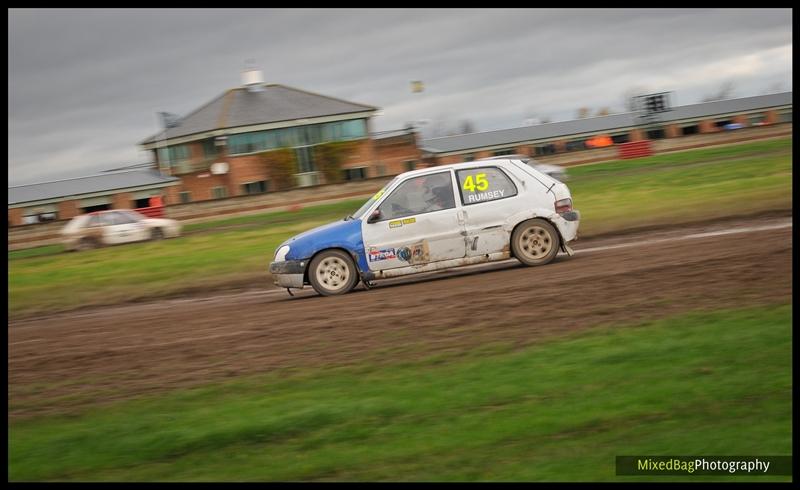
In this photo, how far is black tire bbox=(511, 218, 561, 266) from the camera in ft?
40.8

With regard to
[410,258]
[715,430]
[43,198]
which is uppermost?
[43,198]

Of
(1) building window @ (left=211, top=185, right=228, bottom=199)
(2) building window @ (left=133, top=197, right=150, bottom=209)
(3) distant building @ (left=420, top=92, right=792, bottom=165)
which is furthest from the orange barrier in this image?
(2) building window @ (left=133, top=197, right=150, bottom=209)

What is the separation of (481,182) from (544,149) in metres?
63.1

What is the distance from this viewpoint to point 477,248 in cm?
1230

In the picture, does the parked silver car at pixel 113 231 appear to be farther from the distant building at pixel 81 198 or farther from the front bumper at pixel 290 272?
the distant building at pixel 81 198

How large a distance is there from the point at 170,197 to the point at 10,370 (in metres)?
54.1

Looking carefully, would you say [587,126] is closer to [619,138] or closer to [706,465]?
[619,138]

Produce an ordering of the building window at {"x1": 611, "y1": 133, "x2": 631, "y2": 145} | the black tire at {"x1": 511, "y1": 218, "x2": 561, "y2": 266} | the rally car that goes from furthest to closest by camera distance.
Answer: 1. the building window at {"x1": 611, "y1": 133, "x2": 631, "y2": 145}
2. the black tire at {"x1": 511, "y1": 218, "x2": 561, "y2": 266}
3. the rally car

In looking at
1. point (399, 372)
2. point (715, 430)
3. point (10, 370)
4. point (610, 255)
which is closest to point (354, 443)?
point (399, 372)

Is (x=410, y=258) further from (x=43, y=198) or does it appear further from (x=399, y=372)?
(x=43, y=198)

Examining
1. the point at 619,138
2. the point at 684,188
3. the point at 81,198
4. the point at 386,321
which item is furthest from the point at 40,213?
the point at 386,321

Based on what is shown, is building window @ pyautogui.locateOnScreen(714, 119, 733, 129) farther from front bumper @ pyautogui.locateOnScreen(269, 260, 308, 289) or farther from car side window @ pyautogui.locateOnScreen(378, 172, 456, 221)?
front bumper @ pyautogui.locateOnScreen(269, 260, 308, 289)

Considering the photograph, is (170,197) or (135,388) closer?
(135,388)

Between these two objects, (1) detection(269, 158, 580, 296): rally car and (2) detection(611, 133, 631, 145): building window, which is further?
(2) detection(611, 133, 631, 145): building window
